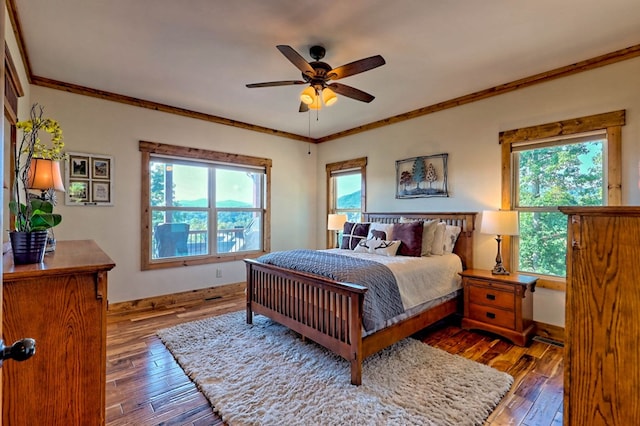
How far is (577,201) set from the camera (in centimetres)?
299

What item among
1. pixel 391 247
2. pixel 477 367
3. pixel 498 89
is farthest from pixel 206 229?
pixel 498 89

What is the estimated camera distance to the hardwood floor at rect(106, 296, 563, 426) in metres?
1.93

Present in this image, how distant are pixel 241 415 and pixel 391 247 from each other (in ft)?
7.28

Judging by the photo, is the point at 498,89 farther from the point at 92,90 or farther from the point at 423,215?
the point at 92,90

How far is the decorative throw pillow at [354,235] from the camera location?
4.02m

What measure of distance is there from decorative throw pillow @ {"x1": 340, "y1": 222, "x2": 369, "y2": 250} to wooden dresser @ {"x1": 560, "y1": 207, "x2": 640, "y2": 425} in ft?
9.01

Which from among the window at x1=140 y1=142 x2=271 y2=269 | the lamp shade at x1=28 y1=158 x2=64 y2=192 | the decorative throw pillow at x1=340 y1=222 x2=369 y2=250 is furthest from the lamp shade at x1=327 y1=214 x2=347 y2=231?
the lamp shade at x1=28 y1=158 x2=64 y2=192

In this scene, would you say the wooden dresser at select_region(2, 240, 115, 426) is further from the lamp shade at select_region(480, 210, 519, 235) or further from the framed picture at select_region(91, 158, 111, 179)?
the lamp shade at select_region(480, 210, 519, 235)

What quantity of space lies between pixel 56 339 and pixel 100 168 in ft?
9.68

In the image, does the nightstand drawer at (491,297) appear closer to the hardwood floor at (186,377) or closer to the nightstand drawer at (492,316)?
the nightstand drawer at (492,316)

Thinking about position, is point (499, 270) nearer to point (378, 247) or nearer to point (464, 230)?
point (464, 230)

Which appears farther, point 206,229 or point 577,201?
point 206,229

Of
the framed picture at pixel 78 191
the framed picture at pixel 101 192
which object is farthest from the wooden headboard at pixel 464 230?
the framed picture at pixel 78 191

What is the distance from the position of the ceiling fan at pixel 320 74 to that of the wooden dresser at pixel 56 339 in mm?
1808
